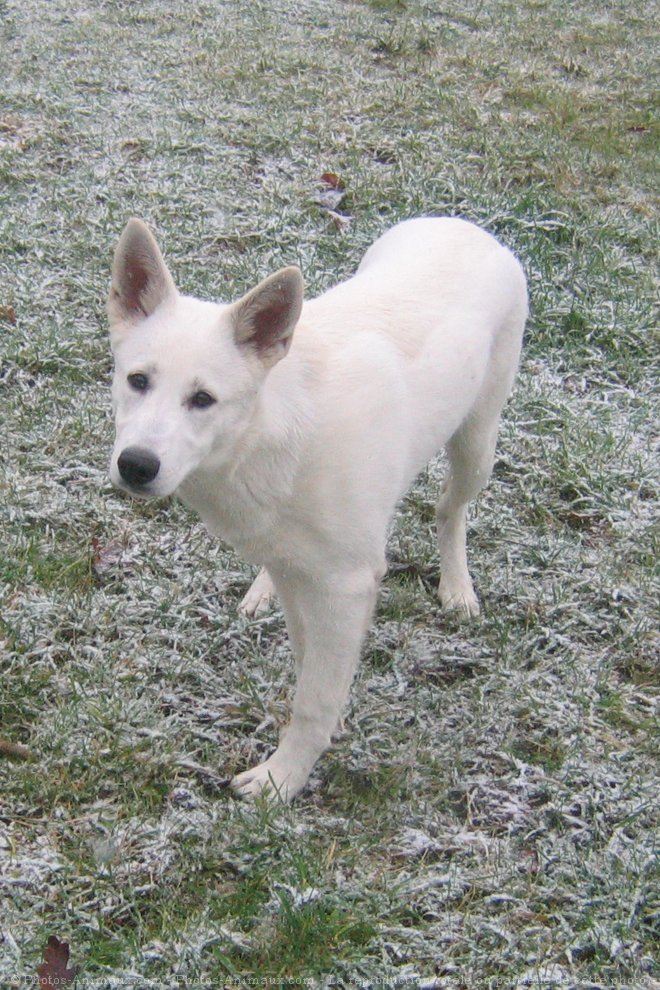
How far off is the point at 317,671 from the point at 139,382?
3.27ft

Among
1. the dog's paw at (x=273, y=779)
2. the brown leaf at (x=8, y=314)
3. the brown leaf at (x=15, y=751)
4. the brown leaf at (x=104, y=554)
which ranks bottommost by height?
the dog's paw at (x=273, y=779)

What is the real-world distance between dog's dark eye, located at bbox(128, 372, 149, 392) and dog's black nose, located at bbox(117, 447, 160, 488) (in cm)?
21

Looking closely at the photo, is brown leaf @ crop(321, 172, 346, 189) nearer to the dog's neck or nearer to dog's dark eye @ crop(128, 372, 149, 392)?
the dog's neck

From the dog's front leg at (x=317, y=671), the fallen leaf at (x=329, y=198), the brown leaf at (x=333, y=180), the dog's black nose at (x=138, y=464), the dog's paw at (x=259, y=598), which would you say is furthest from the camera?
the brown leaf at (x=333, y=180)

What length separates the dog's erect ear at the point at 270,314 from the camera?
2.45 m

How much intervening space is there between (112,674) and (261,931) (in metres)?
1.04

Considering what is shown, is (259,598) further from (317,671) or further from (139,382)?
(139,382)

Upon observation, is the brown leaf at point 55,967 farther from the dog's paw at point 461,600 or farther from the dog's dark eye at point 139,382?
the dog's paw at point 461,600

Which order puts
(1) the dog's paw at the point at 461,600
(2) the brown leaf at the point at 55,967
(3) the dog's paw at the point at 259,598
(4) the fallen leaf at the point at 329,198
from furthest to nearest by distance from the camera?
(4) the fallen leaf at the point at 329,198 < (1) the dog's paw at the point at 461,600 < (3) the dog's paw at the point at 259,598 < (2) the brown leaf at the point at 55,967

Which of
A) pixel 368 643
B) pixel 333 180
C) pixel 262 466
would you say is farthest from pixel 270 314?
pixel 333 180

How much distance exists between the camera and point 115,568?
3.68 m

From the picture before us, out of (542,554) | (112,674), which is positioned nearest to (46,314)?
(112,674)

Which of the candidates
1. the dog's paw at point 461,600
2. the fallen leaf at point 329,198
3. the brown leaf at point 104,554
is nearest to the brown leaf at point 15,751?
the brown leaf at point 104,554

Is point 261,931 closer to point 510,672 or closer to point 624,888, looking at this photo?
point 624,888
